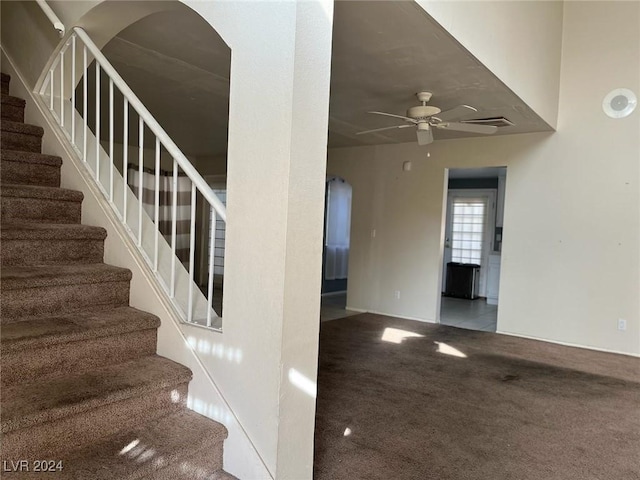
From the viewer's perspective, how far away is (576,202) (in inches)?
190

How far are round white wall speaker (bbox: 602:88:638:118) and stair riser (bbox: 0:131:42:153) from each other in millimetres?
5414

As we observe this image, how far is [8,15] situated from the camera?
10.5 ft

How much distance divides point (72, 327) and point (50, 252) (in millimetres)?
587

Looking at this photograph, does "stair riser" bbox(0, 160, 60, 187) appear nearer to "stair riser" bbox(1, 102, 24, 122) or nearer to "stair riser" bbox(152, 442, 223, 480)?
"stair riser" bbox(1, 102, 24, 122)

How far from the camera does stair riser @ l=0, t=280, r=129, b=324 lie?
182 centimetres

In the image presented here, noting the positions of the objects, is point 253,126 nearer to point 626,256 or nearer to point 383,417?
point 383,417

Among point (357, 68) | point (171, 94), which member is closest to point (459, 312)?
point (357, 68)

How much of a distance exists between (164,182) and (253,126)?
6.27m

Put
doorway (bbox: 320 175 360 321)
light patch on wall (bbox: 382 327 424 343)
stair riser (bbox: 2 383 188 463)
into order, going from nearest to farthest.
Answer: stair riser (bbox: 2 383 188 463), light patch on wall (bbox: 382 327 424 343), doorway (bbox: 320 175 360 321)

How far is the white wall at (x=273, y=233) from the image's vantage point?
5.10 feet

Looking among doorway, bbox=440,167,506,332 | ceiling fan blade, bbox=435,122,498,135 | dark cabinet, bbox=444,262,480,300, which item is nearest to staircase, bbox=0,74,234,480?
ceiling fan blade, bbox=435,122,498,135

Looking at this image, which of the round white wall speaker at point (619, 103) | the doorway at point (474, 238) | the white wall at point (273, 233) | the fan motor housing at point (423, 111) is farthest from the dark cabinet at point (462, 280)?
the white wall at point (273, 233)

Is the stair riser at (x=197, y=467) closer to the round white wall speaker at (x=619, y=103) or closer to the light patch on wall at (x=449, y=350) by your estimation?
the light patch on wall at (x=449, y=350)

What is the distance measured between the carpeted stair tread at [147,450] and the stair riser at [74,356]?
0.34 metres
